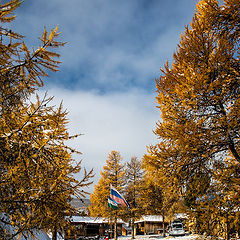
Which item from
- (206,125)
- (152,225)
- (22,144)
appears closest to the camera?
(22,144)

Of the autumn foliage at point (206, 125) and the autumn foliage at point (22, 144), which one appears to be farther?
the autumn foliage at point (206, 125)

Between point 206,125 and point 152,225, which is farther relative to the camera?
point 152,225

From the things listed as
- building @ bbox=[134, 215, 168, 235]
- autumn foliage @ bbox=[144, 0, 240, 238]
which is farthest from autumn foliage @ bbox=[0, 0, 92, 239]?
building @ bbox=[134, 215, 168, 235]

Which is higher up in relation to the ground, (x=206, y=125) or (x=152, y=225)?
(x=206, y=125)

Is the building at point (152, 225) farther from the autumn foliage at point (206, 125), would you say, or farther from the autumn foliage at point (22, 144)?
the autumn foliage at point (22, 144)

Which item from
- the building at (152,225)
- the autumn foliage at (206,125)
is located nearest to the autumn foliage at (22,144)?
the autumn foliage at (206,125)

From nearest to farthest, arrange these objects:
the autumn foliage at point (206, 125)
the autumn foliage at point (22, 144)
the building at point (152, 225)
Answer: the autumn foliage at point (22, 144), the autumn foliage at point (206, 125), the building at point (152, 225)

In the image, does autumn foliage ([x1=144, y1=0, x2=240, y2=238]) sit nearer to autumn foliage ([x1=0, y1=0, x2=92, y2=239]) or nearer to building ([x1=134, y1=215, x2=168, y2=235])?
autumn foliage ([x1=0, y1=0, x2=92, y2=239])

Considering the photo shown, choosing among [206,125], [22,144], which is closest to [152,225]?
[206,125]

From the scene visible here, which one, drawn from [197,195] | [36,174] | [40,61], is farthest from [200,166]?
[40,61]

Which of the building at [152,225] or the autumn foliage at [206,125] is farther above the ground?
the autumn foliage at [206,125]

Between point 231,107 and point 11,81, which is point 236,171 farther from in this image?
point 11,81

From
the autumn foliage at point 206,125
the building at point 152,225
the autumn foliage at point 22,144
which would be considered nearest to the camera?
the autumn foliage at point 22,144

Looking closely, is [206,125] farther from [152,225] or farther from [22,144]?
[152,225]
